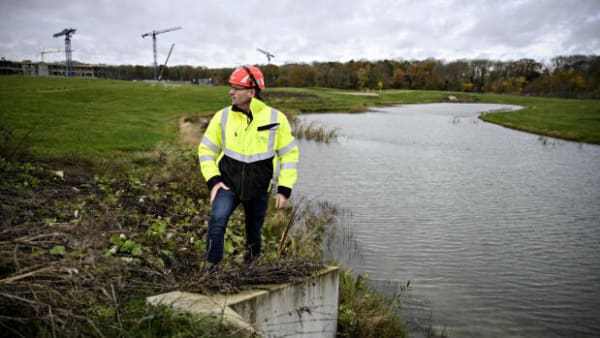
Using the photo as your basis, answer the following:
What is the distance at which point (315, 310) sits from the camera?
13.9 ft

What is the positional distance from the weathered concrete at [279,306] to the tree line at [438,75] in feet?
235

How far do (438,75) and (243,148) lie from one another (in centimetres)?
12266

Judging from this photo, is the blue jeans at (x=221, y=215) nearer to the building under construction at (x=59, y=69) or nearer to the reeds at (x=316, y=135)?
the reeds at (x=316, y=135)

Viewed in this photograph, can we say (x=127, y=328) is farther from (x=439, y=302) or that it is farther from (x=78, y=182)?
(x=78, y=182)

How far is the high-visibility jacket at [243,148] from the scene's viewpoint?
13.2 ft

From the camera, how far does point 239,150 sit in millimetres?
4023

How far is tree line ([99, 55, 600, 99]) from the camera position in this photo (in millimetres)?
85375

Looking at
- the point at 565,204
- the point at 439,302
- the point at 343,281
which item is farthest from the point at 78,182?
the point at 565,204

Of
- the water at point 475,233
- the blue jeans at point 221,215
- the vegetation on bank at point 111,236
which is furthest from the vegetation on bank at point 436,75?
the blue jeans at point 221,215

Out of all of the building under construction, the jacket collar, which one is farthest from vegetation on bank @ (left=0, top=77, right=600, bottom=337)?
the building under construction

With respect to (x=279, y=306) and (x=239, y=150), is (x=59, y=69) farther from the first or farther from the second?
(x=279, y=306)

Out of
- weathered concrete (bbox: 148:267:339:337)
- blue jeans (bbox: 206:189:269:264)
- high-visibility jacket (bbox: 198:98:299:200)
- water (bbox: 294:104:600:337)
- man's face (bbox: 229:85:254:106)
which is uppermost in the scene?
man's face (bbox: 229:85:254:106)

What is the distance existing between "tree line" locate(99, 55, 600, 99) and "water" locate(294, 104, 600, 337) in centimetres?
6247

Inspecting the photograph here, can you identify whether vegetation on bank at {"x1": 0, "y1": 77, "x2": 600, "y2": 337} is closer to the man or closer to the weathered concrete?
the weathered concrete
